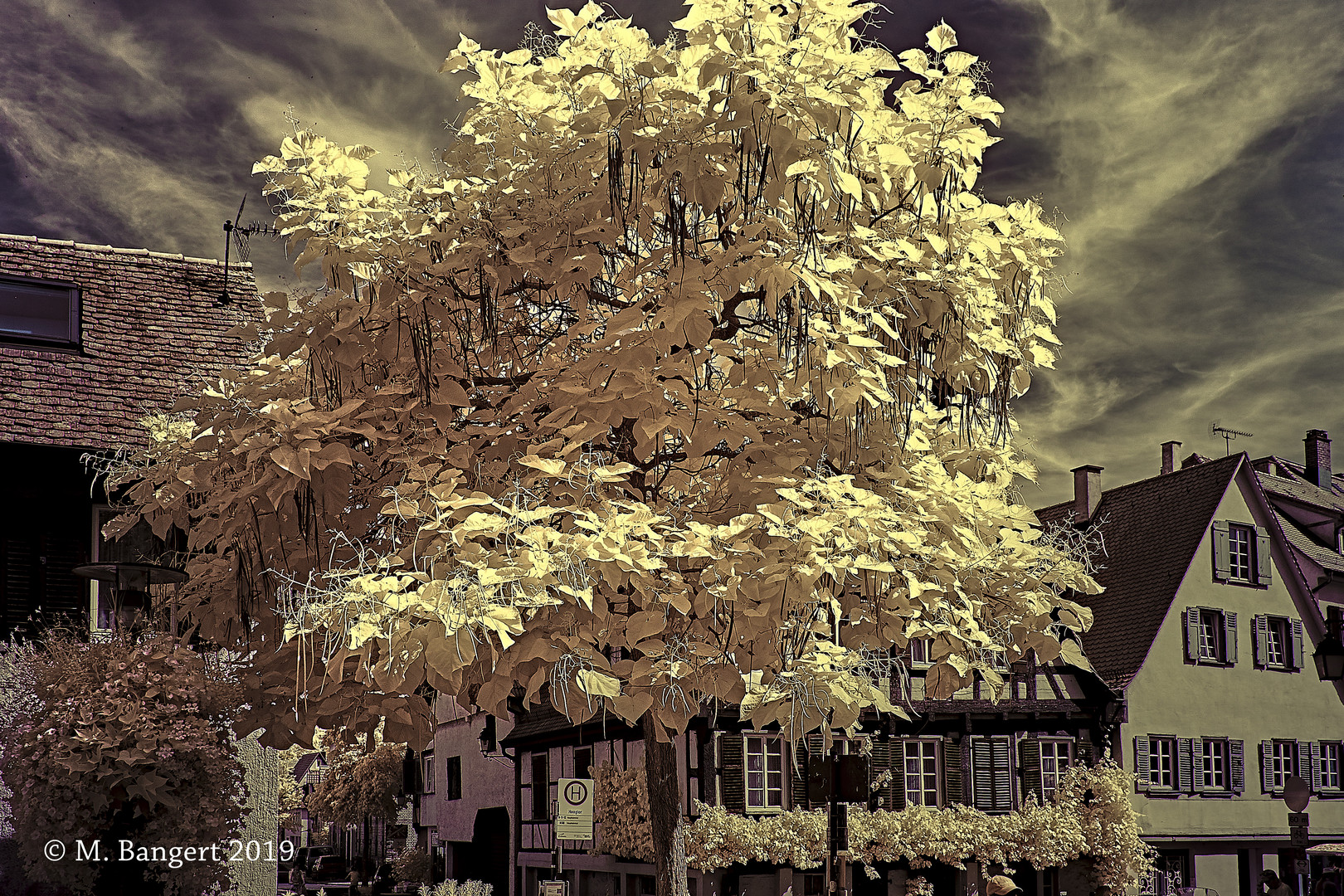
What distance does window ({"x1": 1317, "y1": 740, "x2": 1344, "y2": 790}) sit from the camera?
124 ft

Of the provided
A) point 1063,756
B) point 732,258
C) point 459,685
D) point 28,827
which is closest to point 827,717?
point 459,685

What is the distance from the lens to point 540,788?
3600 centimetres

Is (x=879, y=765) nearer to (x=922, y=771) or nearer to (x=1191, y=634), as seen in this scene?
(x=922, y=771)

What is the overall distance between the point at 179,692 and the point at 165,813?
1315 millimetres

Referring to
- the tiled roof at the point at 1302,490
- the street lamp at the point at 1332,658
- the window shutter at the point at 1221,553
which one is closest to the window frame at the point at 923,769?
the window shutter at the point at 1221,553

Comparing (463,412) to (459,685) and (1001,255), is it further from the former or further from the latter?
(1001,255)

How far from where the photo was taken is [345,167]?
10359mm

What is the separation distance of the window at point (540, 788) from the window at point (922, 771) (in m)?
9.54

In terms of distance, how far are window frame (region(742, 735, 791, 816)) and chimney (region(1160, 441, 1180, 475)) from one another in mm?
20625

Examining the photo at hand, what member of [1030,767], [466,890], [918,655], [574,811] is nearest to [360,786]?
[466,890]

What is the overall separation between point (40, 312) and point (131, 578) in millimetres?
9836

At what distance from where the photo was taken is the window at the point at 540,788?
35531mm

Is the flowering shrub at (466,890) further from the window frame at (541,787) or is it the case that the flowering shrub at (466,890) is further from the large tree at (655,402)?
the large tree at (655,402)

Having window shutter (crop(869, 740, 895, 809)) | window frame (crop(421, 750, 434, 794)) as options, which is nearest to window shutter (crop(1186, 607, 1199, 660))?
window shutter (crop(869, 740, 895, 809))
